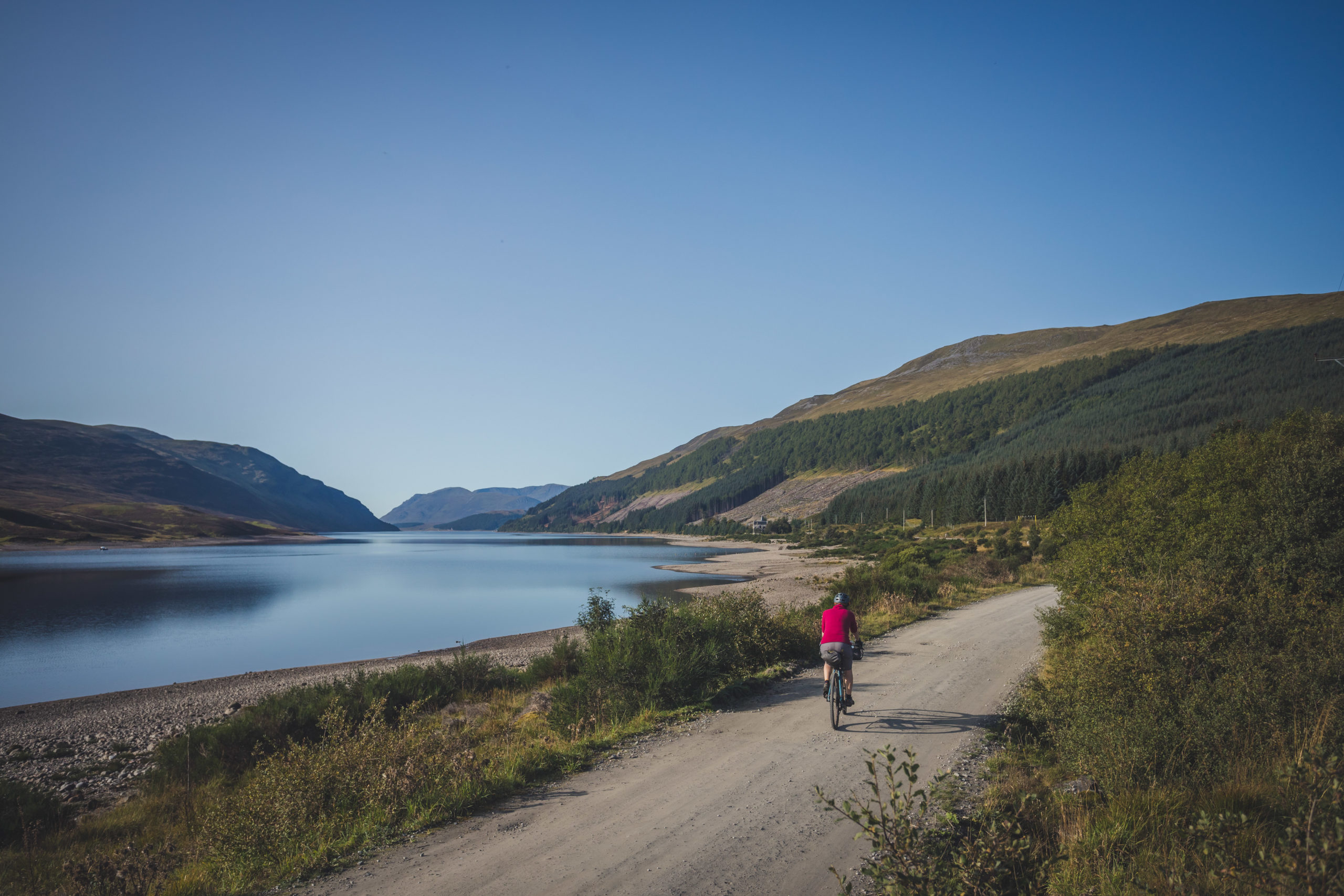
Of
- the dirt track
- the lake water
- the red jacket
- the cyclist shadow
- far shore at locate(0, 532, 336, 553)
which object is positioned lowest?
the lake water

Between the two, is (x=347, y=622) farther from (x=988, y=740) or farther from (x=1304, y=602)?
(x=1304, y=602)

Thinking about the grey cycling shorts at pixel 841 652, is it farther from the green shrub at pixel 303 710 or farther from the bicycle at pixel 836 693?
the green shrub at pixel 303 710

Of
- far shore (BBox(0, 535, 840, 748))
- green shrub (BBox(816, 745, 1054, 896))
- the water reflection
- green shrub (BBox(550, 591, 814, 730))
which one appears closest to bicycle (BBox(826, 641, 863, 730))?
green shrub (BBox(550, 591, 814, 730))

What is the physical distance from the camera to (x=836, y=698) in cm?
956

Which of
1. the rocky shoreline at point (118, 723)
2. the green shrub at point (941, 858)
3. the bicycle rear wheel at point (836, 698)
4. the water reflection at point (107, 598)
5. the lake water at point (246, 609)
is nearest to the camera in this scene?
the green shrub at point (941, 858)

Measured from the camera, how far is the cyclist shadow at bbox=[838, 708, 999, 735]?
929cm

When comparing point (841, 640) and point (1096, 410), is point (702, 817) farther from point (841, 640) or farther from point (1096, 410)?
point (1096, 410)

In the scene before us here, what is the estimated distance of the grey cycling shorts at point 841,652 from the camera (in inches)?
382

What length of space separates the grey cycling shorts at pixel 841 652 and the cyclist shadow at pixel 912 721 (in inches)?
31.7

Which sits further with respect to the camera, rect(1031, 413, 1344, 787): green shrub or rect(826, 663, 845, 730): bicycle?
Result: rect(826, 663, 845, 730): bicycle

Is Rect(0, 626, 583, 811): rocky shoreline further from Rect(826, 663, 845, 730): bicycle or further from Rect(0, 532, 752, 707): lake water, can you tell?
Rect(826, 663, 845, 730): bicycle

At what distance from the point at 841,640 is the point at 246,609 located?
45.9 metres

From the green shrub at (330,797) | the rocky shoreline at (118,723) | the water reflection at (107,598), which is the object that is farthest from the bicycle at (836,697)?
the water reflection at (107,598)

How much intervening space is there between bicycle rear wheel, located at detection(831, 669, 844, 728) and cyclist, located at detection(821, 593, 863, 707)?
0.18 ft
